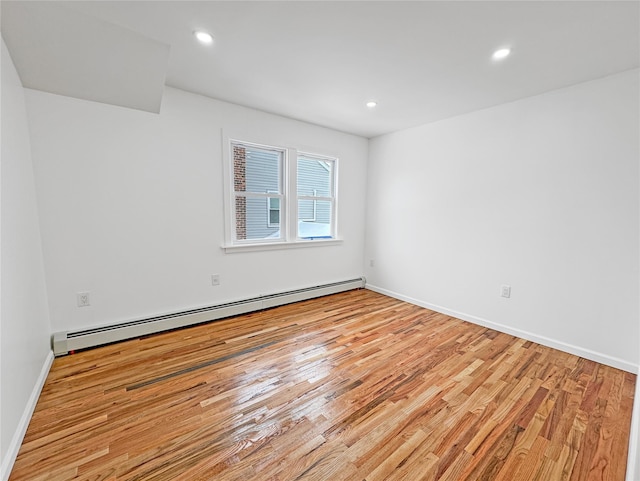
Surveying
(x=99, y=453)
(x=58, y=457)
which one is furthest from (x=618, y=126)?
(x=58, y=457)

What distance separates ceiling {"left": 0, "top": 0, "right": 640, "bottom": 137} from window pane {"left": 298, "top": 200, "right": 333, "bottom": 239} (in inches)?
63.2

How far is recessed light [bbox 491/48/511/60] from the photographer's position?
186 centimetres

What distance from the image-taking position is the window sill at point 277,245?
10.3 feet

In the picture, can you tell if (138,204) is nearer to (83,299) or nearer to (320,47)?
(83,299)

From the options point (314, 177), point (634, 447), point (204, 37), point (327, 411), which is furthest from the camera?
point (314, 177)

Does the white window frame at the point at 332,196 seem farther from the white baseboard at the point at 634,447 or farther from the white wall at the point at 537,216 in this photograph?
the white baseboard at the point at 634,447

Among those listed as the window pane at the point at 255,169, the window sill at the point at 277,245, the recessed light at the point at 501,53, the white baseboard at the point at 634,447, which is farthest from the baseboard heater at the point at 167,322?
the recessed light at the point at 501,53

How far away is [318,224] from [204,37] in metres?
2.59

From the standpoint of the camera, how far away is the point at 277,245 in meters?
3.48

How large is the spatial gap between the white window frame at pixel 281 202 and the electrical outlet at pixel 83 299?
4.11 feet

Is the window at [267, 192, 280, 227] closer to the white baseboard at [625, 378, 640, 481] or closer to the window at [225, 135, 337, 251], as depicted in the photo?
the window at [225, 135, 337, 251]

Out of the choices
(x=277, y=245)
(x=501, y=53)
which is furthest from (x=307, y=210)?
(x=501, y=53)

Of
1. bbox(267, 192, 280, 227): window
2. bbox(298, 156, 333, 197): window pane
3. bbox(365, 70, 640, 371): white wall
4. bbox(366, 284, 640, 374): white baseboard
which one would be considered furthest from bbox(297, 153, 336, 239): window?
bbox(366, 284, 640, 374): white baseboard

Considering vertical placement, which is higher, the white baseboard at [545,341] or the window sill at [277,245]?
the window sill at [277,245]
